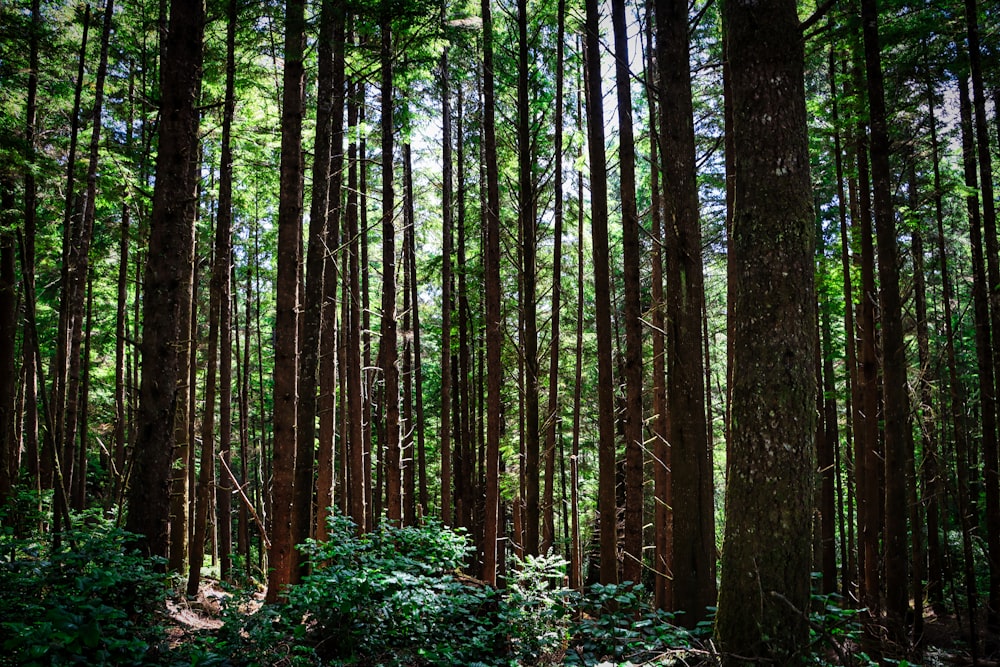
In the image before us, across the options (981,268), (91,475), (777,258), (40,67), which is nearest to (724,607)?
(777,258)

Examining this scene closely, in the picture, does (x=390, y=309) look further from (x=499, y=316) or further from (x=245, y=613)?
(x=245, y=613)

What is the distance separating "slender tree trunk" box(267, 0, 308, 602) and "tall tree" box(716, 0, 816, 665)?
5998mm

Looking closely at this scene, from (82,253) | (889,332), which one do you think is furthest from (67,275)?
(889,332)

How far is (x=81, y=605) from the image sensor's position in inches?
161

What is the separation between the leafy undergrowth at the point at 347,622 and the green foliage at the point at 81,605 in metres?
0.02

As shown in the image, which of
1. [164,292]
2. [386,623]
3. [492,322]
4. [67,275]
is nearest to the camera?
[386,623]

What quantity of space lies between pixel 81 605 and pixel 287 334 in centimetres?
455

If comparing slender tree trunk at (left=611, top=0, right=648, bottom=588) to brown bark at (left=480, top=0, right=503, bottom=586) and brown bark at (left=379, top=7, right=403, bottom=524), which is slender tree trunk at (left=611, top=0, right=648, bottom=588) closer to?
brown bark at (left=480, top=0, right=503, bottom=586)

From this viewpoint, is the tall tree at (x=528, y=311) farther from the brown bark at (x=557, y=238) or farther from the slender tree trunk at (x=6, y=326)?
the slender tree trunk at (x=6, y=326)

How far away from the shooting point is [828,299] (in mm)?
14141

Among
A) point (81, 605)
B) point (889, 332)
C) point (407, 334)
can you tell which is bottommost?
point (81, 605)

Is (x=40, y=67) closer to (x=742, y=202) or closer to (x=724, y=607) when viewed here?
(x=742, y=202)

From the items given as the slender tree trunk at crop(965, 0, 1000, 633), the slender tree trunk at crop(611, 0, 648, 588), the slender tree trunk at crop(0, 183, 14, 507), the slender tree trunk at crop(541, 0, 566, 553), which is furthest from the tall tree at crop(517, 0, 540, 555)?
the slender tree trunk at crop(0, 183, 14, 507)

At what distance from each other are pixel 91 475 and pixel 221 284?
2255cm
